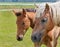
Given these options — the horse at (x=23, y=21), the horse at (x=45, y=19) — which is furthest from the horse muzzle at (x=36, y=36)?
the horse at (x=23, y=21)

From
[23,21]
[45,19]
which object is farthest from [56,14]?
[23,21]

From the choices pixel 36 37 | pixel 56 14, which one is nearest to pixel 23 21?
pixel 56 14

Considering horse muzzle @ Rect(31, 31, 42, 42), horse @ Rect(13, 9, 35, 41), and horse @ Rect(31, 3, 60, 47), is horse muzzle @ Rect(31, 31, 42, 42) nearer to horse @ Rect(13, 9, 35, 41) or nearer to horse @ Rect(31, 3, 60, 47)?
horse @ Rect(31, 3, 60, 47)

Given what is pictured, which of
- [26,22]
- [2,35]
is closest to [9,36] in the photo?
[2,35]

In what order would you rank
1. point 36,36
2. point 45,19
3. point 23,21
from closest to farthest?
point 36,36, point 45,19, point 23,21

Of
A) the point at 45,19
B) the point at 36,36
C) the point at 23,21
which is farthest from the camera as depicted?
the point at 23,21

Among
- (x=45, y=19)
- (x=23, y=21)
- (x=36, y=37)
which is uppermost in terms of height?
(x=45, y=19)

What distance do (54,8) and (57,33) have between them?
206 cm

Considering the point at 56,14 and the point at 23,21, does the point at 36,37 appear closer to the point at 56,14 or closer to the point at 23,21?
the point at 56,14

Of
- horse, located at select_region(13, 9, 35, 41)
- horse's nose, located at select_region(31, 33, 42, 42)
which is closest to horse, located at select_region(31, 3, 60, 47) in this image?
horse's nose, located at select_region(31, 33, 42, 42)

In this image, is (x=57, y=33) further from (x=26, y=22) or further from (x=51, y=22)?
(x=51, y=22)

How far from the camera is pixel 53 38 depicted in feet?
19.7

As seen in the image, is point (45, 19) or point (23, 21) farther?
point (23, 21)

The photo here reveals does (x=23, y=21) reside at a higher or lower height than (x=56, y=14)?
lower
